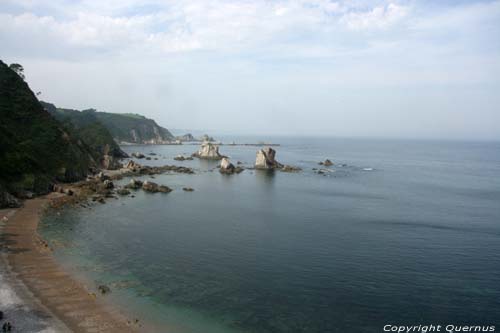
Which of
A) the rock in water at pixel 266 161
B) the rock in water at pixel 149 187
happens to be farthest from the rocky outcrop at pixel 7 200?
the rock in water at pixel 266 161

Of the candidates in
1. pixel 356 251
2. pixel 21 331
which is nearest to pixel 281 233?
pixel 356 251

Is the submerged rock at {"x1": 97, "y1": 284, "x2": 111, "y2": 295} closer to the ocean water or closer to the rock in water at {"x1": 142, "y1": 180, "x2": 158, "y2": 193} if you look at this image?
the ocean water

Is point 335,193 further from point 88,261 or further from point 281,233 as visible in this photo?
point 88,261

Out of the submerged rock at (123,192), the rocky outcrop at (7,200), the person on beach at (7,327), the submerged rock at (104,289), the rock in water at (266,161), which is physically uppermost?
the rock in water at (266,161)

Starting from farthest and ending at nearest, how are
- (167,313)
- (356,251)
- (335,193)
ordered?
1. (335,193)
2. (356,251)
3. (167,313)

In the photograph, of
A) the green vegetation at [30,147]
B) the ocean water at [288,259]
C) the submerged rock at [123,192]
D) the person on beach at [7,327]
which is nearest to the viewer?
the person on beach at [7,327]

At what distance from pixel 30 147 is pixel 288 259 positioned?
212ft

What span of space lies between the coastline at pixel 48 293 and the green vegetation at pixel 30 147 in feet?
83.1

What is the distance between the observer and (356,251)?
46094mm

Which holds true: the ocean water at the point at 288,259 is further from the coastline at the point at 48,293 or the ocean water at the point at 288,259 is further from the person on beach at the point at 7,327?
the person on beach at the point at 7,327

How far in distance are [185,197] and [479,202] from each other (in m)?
61.6

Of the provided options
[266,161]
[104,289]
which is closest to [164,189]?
[104,289]

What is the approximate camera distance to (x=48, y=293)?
32.8 m

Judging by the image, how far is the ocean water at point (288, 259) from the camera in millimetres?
30719
